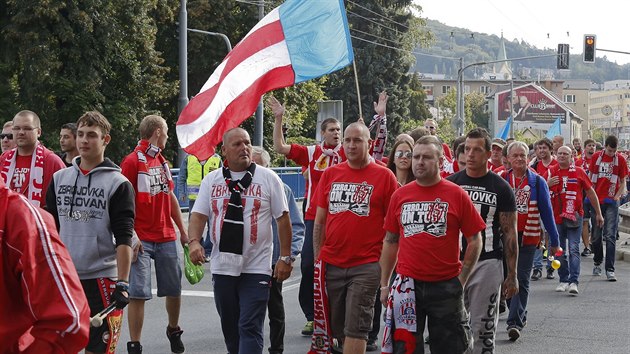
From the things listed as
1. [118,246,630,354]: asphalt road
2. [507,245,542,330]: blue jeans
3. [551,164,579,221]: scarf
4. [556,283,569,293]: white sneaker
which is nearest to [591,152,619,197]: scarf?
[551,164,579,221]: scarf

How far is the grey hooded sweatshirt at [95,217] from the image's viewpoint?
664 centimetres

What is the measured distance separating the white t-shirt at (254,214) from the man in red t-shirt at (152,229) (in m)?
1.26

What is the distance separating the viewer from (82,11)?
112 ft

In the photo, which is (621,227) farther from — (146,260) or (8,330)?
(8,330)

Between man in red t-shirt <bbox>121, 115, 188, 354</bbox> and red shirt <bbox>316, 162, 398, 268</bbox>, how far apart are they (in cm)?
150

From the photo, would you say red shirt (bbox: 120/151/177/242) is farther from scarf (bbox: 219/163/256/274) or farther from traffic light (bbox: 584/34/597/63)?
traffic light (bbox: 584/34/597/63)

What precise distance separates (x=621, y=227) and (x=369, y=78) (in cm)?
4234

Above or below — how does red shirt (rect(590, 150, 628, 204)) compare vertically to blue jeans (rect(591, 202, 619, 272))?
above

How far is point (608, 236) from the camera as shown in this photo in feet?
50.6

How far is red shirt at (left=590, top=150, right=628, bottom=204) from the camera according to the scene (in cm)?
1648

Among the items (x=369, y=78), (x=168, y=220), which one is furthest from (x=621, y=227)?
(x=369, y=78)

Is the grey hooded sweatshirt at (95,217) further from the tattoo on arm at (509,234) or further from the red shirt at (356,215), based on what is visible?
the tattoo on arm at (509,234)

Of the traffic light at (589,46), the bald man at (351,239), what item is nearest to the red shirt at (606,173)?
the bald man at (351,239)

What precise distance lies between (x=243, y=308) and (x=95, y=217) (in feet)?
3.91
